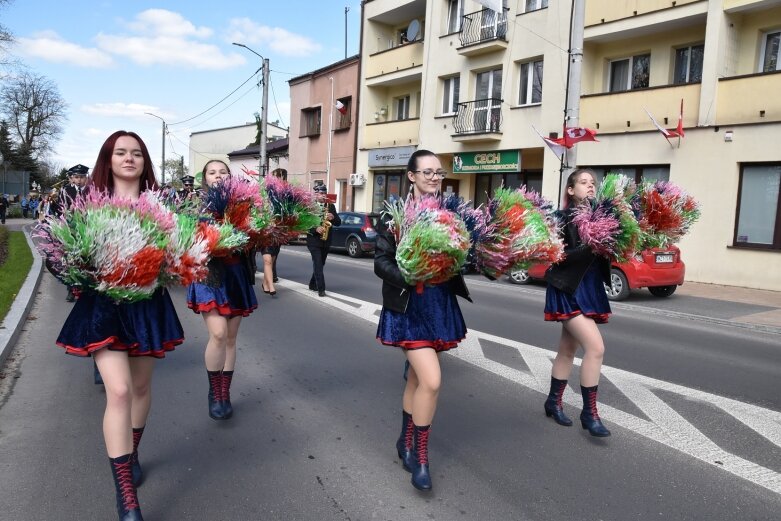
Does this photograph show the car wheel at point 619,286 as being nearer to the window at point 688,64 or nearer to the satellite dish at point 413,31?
the window at point 688,64

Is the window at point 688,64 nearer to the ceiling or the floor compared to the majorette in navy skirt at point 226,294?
nearer to the ceiling

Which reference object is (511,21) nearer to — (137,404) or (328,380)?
(328,380)

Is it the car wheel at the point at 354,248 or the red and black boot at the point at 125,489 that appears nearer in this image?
the red and black boot at the point at 125,489

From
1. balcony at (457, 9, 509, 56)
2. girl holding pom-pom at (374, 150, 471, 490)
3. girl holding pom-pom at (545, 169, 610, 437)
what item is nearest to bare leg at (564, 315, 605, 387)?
girl holding pom-pom at (545, 169, 610, 437)

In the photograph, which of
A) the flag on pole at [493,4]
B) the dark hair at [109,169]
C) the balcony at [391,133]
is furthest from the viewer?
the balcony at [391,133]

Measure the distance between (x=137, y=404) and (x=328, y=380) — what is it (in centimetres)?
254

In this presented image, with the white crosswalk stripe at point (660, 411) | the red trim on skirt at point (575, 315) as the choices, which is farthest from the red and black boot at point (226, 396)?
the white crosswalk stripe at point (660, 411)

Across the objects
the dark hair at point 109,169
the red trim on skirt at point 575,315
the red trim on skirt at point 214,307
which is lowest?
the red trim on skirt at point 214,307

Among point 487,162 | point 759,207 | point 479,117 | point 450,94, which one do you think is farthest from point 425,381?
point 450,94

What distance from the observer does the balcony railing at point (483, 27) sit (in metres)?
21.6

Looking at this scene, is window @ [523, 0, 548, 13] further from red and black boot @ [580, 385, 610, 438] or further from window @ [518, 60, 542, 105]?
red and black boot @ [580, 385, 610, 438]

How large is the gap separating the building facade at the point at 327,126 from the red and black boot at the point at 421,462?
26.4m

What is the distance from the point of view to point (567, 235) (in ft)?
14.3

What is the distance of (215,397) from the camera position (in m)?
4.74
